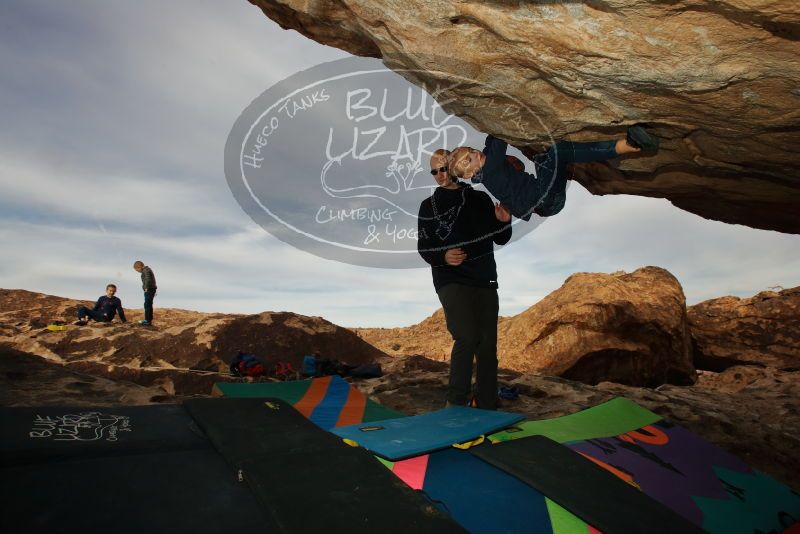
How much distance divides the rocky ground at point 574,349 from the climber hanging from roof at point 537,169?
7.60 ft

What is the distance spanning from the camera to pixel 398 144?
9.45 ft

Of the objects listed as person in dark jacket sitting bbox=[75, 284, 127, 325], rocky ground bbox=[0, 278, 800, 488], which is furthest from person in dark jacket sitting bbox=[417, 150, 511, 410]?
person in dark jacket sitting bbox=[75, 284, 127, 325]

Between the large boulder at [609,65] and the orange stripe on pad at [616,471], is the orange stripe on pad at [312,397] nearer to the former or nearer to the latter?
the orange stripe on pad at [616,471]

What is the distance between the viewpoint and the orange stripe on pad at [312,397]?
153 inches

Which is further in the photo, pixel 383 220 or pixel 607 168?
pixel 607 168

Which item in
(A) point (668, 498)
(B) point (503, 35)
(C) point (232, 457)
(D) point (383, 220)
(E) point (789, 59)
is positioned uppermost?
(B) point (503, 35)

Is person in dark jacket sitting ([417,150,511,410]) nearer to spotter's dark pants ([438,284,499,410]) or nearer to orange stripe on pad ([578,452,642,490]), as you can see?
spotter's dark pants ([438,284,499,410])

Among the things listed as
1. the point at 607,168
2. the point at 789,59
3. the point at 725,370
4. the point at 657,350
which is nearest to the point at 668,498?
the point at 789,59

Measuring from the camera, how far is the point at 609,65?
2.59 meters

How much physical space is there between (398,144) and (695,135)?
254 centimetres

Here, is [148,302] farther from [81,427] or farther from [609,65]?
[609,65]

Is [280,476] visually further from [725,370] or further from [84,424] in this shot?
[725,370]

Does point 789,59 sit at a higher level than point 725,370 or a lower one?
higher

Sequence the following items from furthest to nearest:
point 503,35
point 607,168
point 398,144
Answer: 1. point 607,168
2. point 398,144
3. point 503,35
